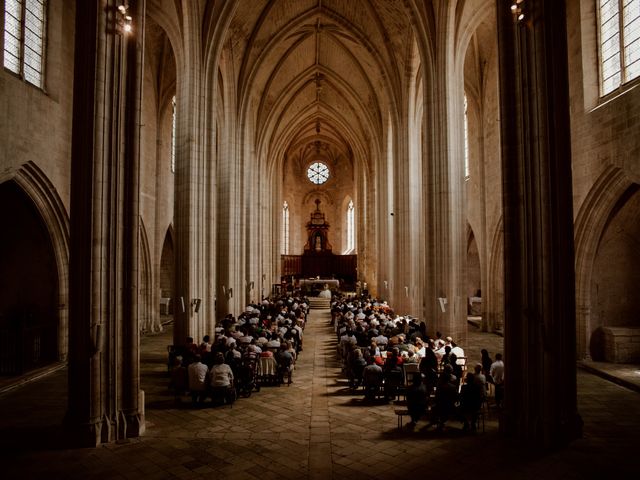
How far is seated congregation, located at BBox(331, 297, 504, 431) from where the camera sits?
29.3 ft

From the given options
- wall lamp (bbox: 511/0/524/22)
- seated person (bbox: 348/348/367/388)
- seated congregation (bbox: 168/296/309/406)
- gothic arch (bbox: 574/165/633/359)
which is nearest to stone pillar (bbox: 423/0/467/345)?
gothic arch (bbox: 574/165/633/359)

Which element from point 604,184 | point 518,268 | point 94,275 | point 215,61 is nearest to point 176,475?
point 94,275

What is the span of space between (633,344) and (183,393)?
13.7 meters

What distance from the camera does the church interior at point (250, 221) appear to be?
8.38 meters

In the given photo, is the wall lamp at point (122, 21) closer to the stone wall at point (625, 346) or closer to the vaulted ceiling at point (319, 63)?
the vaulted ceiling at point (319, 63)

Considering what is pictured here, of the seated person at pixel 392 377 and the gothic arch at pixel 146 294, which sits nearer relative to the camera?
the seated person at pixel 392 377

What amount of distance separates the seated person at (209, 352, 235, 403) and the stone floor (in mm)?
341

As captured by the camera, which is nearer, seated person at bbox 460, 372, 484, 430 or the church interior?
the church interior

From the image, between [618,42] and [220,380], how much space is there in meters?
14.6

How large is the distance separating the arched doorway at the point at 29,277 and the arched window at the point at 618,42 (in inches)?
723

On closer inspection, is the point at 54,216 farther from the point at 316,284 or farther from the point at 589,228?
the point at 316,284

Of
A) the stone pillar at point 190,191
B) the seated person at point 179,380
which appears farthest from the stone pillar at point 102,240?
the stone pillar at point 190,191

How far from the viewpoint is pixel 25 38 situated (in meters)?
13.6

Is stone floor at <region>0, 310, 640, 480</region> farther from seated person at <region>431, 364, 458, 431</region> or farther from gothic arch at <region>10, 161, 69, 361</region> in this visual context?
gothic arch at <region>10, 161, 69, 361</region>
